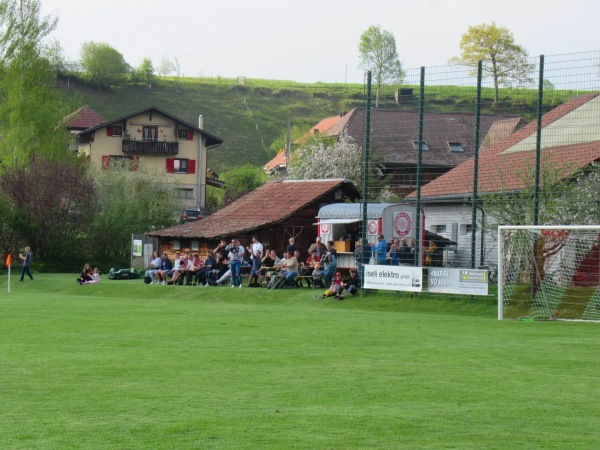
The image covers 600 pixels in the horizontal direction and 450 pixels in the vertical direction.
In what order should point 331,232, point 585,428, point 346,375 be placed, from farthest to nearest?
point 331,232 → point 346,375 → point 585,428

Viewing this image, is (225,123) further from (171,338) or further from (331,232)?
(171,338)

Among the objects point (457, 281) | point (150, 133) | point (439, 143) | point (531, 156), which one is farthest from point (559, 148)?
point (150, 133)

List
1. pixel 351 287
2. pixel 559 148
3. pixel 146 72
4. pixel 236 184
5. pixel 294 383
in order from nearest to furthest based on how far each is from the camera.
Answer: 1. pixel 294 383
2. pixel 351 287
3. pixel 559 148
4. pixel 236 184
5. pixel 146 72

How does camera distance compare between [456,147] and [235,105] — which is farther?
[235,105]

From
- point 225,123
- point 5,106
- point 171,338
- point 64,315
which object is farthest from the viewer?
point 225,123

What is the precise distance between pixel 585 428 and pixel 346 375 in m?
4.19

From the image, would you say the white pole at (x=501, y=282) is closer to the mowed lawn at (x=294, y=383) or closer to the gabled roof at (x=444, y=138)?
the mowed lawn at (x=294, y=383)

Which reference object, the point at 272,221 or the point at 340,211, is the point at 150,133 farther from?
the point at 340,211

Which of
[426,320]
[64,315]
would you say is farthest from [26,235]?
[426,320]

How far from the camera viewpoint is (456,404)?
11305mm

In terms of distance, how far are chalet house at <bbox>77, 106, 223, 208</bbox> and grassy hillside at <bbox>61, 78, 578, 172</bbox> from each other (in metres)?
33.5

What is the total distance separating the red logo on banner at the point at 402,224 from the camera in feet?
106

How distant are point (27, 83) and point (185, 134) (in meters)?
27.3

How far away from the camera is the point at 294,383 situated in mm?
12750
